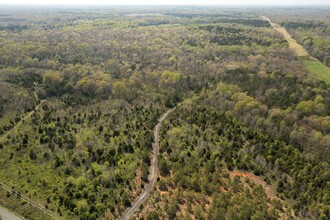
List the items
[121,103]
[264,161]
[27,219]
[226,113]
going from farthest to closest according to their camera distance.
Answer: [121,103] → [226,113] → [264,161] → [27,219]

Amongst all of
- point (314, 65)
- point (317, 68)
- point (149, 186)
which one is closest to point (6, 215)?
point (149, 186)

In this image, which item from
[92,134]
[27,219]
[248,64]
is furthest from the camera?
[248,64]

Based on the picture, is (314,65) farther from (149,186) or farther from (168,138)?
(149,186)

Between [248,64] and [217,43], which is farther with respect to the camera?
[217,43]

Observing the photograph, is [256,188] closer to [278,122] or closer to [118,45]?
[278,122]

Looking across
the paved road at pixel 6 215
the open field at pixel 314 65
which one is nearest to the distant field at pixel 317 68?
the open field at pixel 314 65

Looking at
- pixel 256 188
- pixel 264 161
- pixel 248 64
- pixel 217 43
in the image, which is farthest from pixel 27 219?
pixel 217 43

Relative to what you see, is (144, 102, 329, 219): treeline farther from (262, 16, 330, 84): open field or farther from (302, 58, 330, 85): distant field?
(302, 58, 330, 85): distant field
